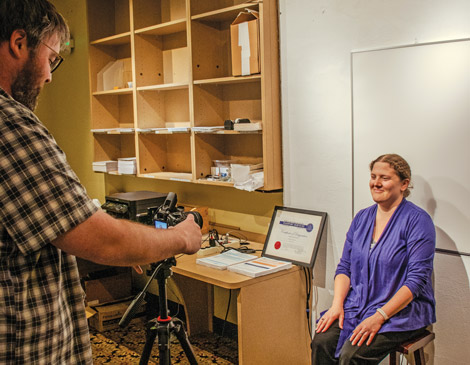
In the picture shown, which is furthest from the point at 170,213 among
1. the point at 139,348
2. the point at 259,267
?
the point at 139,348

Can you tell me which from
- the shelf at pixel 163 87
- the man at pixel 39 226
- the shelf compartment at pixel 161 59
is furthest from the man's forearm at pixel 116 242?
the shelf compartment at pixel 161 59

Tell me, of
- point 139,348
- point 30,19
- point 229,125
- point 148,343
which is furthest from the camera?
point 139,348

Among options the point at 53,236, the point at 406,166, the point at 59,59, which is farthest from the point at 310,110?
the point at 53,236

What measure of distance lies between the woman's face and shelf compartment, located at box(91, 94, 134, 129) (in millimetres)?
2722

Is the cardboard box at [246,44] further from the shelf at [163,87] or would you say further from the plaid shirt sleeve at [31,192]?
the plaid shirt sleeve at [31,192]

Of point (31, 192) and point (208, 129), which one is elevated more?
point (208, 129)

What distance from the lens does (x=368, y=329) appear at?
2.27 meters

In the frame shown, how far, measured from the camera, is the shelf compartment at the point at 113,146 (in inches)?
179

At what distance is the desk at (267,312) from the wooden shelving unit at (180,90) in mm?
596

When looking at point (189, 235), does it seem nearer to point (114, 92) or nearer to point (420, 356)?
point (420, 356)

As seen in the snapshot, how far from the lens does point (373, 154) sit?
2672mm

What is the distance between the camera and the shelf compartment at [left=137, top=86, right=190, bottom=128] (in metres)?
3.97

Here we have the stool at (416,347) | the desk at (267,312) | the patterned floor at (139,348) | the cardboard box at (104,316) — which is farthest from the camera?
the cardboard box at (104,316)

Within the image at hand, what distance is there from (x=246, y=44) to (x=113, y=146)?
2.09m
